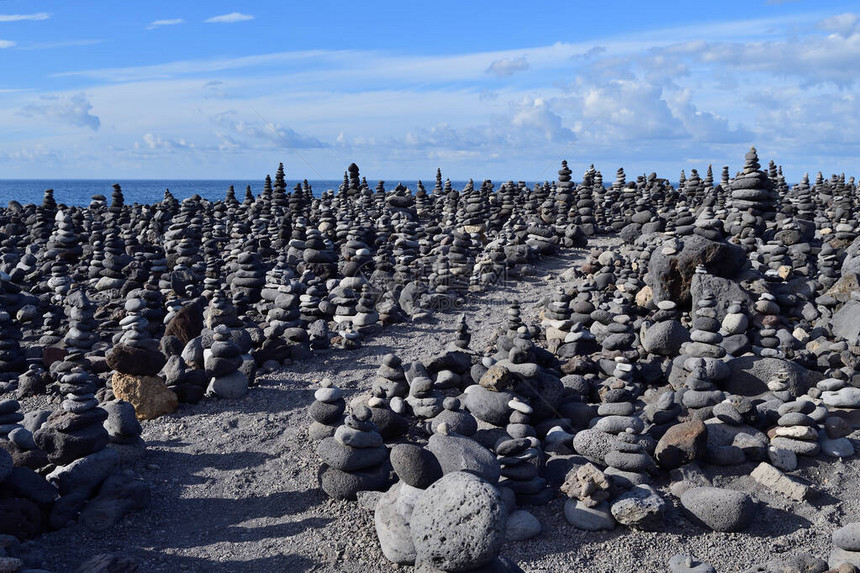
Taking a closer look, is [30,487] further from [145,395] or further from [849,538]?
[849,538]

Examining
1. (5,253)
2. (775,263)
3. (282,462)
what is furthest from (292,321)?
(5,253)

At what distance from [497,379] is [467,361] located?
5.89 feet

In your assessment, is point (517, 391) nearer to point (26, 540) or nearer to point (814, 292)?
point (26, 540)

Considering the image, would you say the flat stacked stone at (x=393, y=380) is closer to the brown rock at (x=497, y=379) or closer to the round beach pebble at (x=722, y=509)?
the brown rock at (x=497, y=379)

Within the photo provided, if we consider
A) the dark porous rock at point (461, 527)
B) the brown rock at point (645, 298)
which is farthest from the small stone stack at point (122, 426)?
the brown rock at point (645, 298)

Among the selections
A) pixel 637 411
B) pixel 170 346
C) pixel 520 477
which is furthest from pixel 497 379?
pixel 170 346

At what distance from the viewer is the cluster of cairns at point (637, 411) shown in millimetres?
7441

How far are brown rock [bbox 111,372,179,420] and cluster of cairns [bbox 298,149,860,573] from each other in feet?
10.1

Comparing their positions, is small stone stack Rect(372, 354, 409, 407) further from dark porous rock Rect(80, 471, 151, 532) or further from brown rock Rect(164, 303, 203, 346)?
brown rock Rect(164, 303, 203, 346)

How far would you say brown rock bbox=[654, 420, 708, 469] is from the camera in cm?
905

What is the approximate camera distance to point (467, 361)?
1227cm

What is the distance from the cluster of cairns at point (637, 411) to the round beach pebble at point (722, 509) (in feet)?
0.05

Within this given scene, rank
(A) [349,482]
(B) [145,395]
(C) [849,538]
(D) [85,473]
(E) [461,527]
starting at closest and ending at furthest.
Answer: (E) [461,527] → (C) [849,538] → (D) [85,473] → (A) [349,482] → (B) [145,395]

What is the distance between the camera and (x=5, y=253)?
84.5ft
